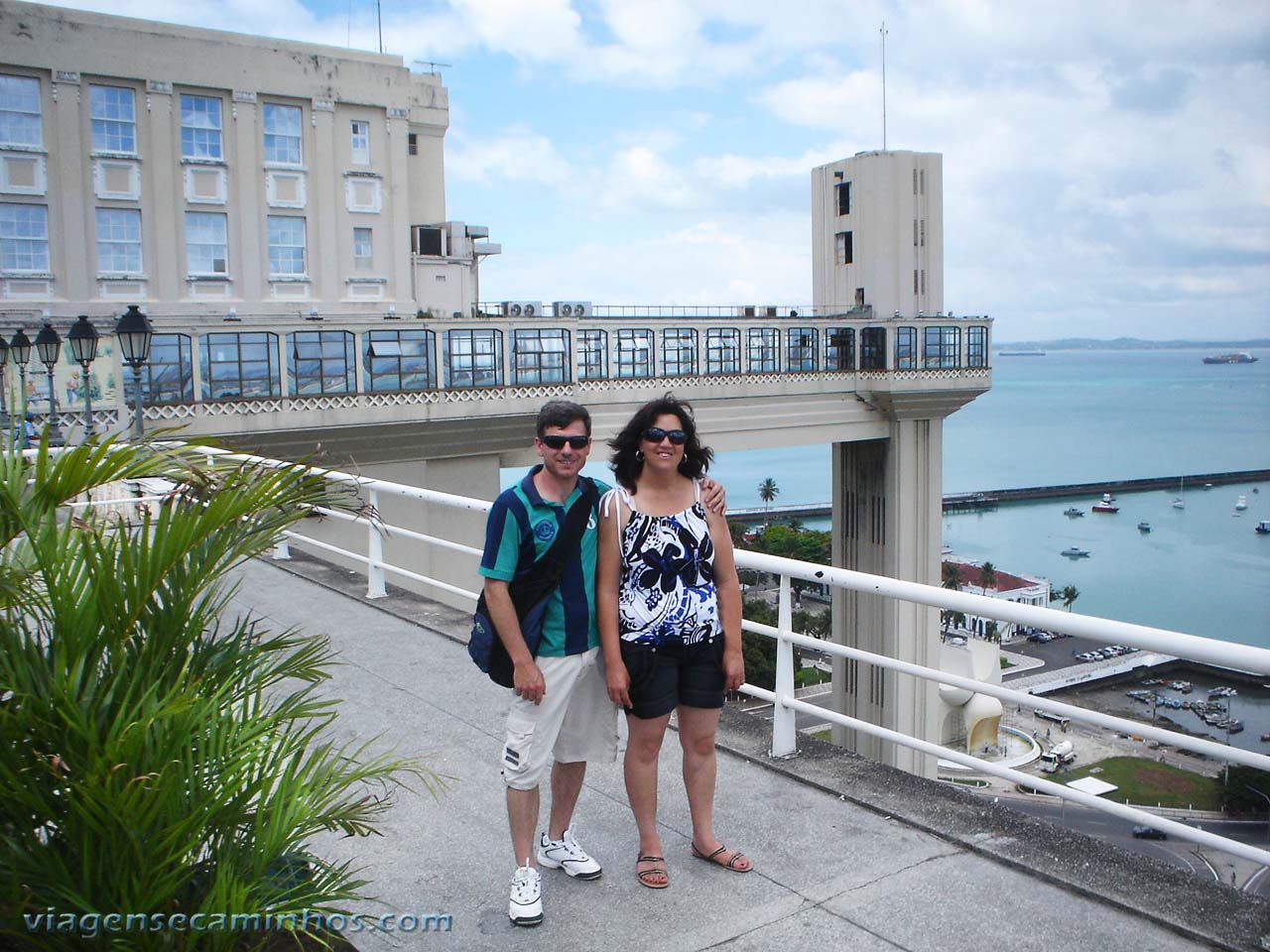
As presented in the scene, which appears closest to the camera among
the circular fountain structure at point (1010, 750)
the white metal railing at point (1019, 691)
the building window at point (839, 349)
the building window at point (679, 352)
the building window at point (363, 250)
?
the white metal railing at point (1019, 691)

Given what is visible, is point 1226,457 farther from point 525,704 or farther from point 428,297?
point 525,704

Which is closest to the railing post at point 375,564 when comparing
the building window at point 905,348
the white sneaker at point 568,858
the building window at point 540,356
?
the white sneaker at point 568,858

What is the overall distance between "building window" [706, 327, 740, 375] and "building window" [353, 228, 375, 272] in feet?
34.4

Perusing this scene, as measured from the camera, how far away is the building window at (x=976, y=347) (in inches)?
1644

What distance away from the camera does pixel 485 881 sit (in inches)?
153

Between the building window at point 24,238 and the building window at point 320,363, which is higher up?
the building window at point 24,238

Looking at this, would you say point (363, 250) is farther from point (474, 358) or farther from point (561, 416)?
point (561, 416)

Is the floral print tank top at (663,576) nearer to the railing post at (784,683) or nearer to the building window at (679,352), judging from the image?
the railing post at (784,683)

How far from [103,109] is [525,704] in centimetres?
3015

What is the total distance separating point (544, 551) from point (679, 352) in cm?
3094

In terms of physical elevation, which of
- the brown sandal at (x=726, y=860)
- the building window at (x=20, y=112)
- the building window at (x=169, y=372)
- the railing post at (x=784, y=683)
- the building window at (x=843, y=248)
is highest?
the building window at (x=20, y=112)

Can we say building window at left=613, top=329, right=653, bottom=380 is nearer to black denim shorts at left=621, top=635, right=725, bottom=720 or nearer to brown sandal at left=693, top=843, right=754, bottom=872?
brown sandal at left=693, top=843, right=754, bottom=872

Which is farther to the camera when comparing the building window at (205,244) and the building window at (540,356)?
the building window at (205,244)

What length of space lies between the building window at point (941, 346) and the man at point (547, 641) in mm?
38191
